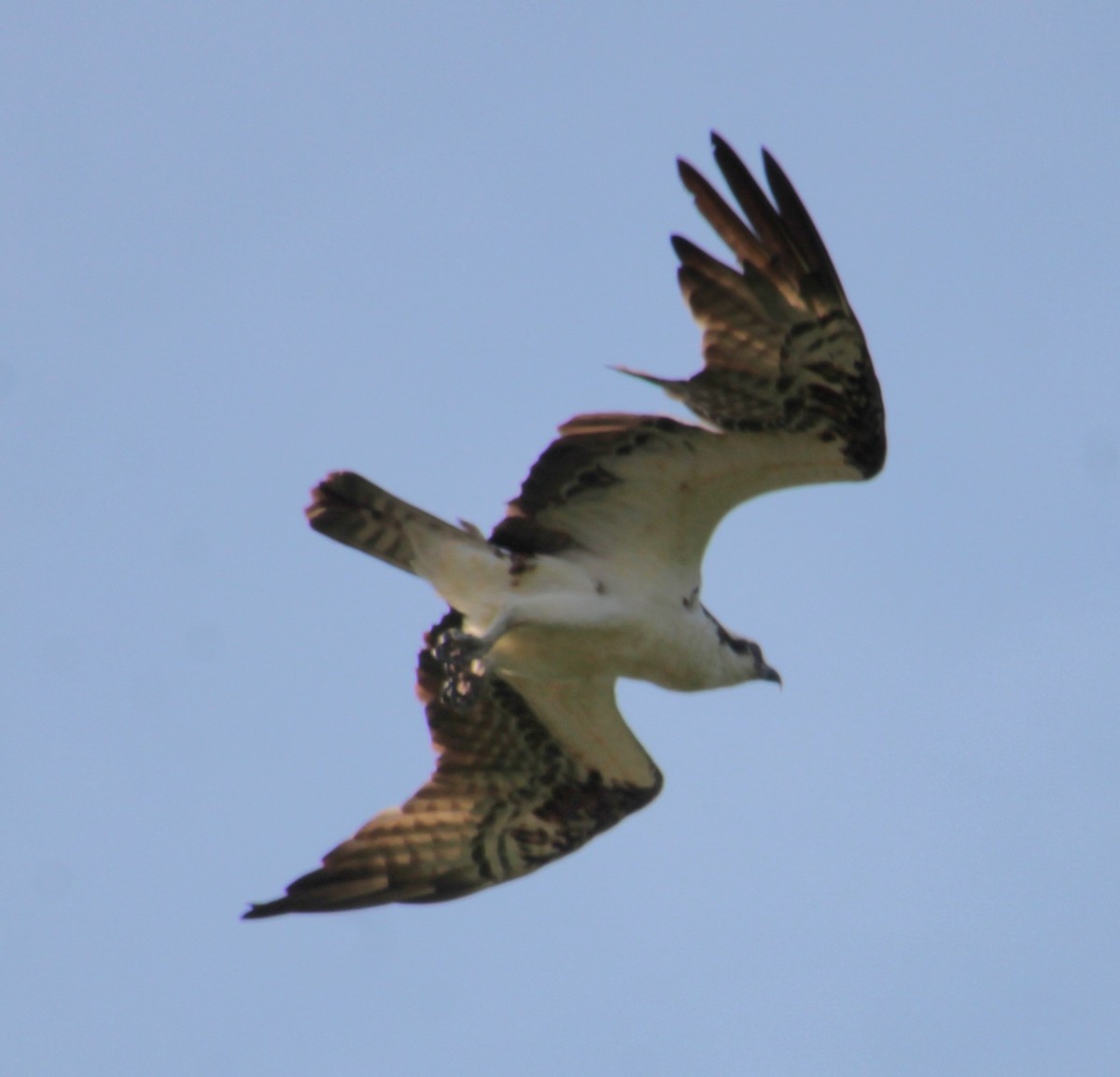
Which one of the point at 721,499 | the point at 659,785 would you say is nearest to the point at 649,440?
the point at 721,499

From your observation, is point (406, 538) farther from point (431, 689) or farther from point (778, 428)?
point (778, 428)

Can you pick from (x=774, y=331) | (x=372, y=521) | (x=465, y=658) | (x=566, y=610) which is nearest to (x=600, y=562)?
(x=566, y=610)

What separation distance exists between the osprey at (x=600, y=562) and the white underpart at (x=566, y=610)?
0.4 inches

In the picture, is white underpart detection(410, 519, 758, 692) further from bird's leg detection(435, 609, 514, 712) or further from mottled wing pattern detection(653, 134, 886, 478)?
mottled wing pattern detection(653, 134, 886, 478)

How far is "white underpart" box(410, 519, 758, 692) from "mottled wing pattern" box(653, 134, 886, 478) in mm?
1085

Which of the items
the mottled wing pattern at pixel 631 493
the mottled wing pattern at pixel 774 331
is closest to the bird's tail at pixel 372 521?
the mottled wing pattern at pixel 631 493

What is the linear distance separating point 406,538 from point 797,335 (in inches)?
86.1

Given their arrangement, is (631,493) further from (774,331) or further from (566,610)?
Answer: (774,331)

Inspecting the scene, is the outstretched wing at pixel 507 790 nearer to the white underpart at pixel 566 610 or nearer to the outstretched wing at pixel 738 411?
the white underpart at pixel 566 610

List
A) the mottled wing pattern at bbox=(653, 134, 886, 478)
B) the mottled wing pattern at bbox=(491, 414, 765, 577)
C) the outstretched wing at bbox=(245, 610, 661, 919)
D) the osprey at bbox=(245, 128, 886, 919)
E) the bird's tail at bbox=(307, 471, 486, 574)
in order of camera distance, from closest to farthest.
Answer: the mottled wing pattern at bbox=(653, 134, 886, 478) → the osprey at bbox=(245, 128, 886, 919) → the mottled wing pattern at bbox=(491, 414, 765, 577) → the bird's tail at bbox=(307, 471, 486, 574) → the outstretched wing at bbox=(245, 610, 661, 919)

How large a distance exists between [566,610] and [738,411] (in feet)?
4.32

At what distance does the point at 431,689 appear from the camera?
1134cm

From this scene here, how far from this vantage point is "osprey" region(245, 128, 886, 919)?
9.88 metres

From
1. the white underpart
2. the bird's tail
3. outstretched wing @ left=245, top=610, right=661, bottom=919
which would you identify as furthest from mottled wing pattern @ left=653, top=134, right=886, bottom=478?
outstretched wing @ left=245, top=610, right=661, bottom=919
